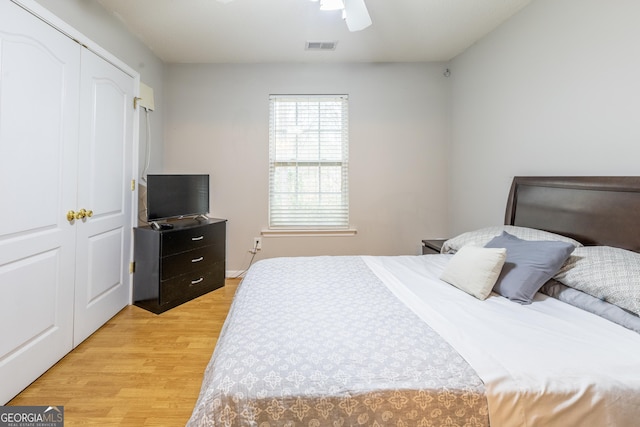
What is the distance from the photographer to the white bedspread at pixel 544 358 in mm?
856

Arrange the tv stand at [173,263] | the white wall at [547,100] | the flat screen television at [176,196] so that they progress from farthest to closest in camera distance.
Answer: the flat screen television at [176,196] → the tv stand at [173,263] → the white wall at [547,100]

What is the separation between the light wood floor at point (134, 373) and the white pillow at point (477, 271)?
1556 millimetres

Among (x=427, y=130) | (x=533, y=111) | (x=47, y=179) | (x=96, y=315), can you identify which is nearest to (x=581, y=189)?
(x=533, y=111)

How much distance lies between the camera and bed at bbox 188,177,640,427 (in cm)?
86

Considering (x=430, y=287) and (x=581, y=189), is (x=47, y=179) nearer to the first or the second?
(x=430, y=287)

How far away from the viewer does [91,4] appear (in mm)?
2219

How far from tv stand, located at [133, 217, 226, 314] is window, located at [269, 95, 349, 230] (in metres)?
0.85

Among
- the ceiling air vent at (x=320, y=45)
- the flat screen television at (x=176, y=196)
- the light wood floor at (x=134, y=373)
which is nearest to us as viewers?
the light wood floor at (x=134, y=373)

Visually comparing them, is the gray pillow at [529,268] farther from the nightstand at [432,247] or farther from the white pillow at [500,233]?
the nightstand at [432,247]

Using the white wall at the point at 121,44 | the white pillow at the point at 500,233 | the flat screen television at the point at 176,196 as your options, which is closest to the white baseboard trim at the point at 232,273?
the flat screen television at the point at 176,196

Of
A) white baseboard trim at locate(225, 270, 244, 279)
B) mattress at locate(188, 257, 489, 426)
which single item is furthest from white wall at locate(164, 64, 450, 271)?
mattress at locate(188, 257, 489, 426)

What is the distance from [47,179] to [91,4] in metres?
1.39

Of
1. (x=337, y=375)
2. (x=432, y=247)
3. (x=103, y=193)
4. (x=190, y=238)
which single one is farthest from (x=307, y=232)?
(x=337, y=375)

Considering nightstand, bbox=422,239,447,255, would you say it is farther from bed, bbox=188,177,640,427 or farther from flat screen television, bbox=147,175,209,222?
flat screen television, bbox=147,175,209,222
